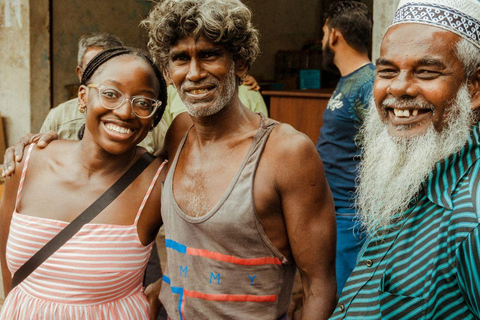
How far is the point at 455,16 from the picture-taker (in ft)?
5.14

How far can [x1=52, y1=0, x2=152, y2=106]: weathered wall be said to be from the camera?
230 inches

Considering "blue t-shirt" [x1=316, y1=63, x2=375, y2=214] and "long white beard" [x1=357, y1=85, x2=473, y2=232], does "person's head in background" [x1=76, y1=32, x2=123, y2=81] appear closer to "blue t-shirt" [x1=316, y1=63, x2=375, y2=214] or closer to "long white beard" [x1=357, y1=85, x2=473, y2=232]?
"blue t-shirt" [x1=316, y1=63, x2=375, y2=214]

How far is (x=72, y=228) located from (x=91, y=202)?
0.14 m

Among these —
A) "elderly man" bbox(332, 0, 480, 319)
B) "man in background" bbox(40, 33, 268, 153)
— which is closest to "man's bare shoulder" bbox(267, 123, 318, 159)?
"elderly man" bbox(332, 0, 480, 319)

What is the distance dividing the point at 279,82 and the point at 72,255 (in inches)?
310

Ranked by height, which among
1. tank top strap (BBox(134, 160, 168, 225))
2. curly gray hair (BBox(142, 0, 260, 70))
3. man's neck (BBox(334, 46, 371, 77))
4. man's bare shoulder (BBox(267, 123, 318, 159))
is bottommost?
tank top strap (BBox(134, 160, 168, 225))

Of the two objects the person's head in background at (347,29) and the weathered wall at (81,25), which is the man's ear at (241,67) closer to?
the person's head in background at (347,29)

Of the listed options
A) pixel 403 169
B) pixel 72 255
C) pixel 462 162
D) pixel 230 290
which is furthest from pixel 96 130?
pixel 462 162

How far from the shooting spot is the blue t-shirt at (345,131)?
3.65 m

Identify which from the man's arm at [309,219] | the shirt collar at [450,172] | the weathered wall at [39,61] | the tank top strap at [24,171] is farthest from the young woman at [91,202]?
the weathered wall at [39,61]

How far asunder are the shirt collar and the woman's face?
1238mm

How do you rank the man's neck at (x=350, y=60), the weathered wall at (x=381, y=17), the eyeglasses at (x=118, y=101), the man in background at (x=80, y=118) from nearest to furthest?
the eyeglasses at (x=118, y=101), the man in background at (x=80, y=118), the weathered wall at (x=381, y=17), the man's neck at (x=350, y=60)

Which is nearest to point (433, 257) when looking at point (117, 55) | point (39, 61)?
point (117, 55)

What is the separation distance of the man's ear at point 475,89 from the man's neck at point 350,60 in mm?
2312
